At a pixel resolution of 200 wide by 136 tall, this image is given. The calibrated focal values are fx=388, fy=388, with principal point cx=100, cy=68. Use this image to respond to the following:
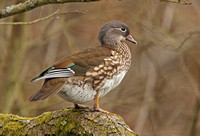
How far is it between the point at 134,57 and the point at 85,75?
4.02m

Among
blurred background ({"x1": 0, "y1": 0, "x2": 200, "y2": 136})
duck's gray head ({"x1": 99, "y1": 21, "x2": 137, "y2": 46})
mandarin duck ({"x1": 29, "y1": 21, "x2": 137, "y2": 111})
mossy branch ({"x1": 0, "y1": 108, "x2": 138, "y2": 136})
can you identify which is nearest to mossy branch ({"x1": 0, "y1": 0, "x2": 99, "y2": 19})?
mandarin duck ({"x1": 29, "y1": 21, "x2": 137, "y2": 111})

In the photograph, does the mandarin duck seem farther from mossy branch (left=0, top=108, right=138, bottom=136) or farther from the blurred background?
the blurred background

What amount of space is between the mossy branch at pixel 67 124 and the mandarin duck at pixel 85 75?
183mm

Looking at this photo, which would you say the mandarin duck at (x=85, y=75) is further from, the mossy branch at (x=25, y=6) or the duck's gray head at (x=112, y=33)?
the mossy branch at (x=25, y=6)

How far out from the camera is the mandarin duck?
3510 millimetres

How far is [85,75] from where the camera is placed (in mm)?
3746

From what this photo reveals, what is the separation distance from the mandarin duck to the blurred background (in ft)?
7.53

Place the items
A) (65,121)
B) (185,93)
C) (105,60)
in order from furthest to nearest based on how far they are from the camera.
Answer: (185,93) < (105,60) < (65,121)

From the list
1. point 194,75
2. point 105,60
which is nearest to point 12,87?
point 105,60

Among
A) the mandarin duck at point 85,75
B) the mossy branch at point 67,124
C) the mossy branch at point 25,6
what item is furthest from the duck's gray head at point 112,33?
the mossy branch at point 25,6

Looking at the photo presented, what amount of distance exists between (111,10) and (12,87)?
2.20 meters

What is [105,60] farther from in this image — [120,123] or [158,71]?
[158,71]

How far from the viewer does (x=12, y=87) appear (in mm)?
6312

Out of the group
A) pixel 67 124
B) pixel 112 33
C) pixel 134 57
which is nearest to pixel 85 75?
pixel 67 124
